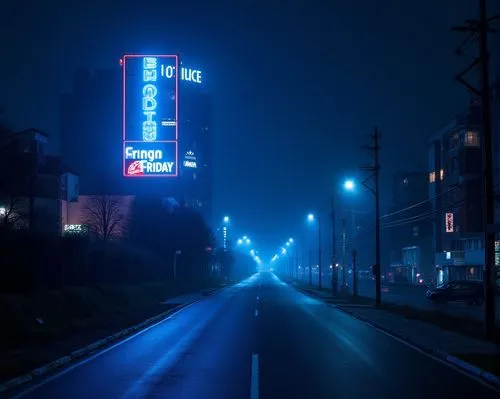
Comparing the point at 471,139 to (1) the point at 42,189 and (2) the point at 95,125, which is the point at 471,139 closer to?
(1) the point at 42,189

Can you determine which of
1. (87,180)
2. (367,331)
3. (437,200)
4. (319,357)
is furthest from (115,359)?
(87,180)

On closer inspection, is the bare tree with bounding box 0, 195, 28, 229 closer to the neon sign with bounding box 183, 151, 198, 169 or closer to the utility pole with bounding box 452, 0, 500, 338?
the utility pole with bounding box 452, 0, 500, 338

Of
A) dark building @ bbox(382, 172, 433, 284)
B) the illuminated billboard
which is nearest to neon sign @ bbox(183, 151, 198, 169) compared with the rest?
dark building @ bbox(382, 172, 433, 284)

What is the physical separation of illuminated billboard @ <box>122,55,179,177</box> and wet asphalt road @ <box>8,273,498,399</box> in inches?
1621

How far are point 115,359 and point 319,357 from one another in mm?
5312

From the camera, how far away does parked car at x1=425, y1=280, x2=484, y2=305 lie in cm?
4697

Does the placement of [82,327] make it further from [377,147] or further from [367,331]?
[377,147]

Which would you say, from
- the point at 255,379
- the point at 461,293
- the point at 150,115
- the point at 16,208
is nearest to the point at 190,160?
the point at 150,115

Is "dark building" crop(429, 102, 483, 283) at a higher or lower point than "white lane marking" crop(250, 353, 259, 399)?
higher

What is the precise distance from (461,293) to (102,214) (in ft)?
126

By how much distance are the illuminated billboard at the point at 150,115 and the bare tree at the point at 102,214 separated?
6.57 meters

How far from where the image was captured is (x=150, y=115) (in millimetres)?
67000

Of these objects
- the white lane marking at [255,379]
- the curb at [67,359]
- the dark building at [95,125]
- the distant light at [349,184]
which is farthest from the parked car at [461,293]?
the dark building at [95,125]

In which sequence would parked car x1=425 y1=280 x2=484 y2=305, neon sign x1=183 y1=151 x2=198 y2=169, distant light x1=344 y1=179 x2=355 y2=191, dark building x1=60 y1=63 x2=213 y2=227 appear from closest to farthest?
parked car x1=425 y1=280 x2=484 y2=305, distant light x1=344 y1=179 x2=355 y2=191, dark building x1=60 y1=63 x2=213 y2=227, neon sign x1=183 y1=151 x2=198 y2=169
